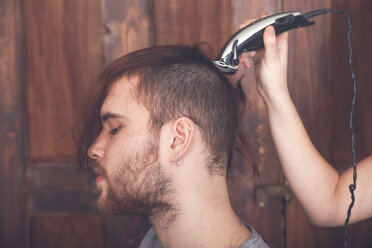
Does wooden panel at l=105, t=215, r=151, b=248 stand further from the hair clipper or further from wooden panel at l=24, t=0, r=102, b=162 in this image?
the hair clipper

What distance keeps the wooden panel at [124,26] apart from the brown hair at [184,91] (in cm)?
38

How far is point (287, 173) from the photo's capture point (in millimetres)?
1161

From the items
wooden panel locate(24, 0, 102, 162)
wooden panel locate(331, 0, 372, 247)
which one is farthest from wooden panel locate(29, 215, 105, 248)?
wooden panel locate(331, 0, 372, 247)

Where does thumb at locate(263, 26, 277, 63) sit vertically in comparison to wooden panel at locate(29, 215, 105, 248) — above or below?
above

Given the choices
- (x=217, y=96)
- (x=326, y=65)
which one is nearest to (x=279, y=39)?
(x=217, y=96)

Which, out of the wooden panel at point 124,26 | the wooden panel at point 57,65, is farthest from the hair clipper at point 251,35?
the wooden panel at point 57,65

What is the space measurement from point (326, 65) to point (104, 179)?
0.96 metres

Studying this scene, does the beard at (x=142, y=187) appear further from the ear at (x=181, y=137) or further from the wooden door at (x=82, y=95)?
the wooden door at (x=82, y=95)

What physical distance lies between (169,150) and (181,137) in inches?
1.9

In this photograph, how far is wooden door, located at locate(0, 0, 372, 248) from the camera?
152 cm

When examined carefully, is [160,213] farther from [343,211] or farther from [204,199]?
[343,211]

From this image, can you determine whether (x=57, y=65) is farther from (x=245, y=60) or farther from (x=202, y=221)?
(x=202, y=221)

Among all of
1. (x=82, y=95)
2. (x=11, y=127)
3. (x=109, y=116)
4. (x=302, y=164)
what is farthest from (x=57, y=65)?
(x=302, y=164)

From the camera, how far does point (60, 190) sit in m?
1.59
